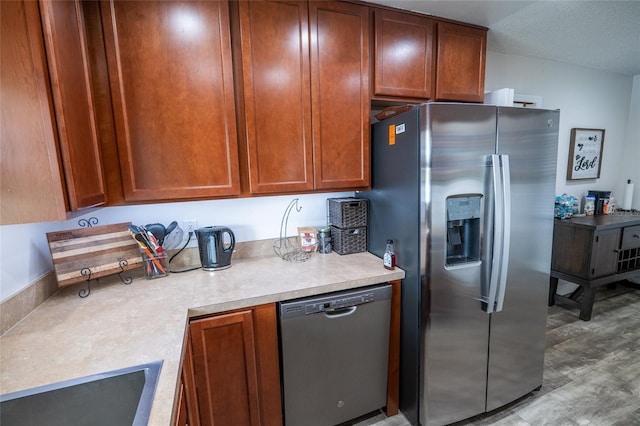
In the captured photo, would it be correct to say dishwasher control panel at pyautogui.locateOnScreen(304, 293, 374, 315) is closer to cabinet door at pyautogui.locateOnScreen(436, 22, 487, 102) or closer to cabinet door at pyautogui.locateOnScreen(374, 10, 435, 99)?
cabinet door at pyautogui.locateOnScreen(374, 10, 435, 99)

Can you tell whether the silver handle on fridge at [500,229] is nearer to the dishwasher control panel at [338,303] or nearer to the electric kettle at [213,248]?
the dishwasher control panel at [338,303]

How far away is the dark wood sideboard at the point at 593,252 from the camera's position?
8.35ft

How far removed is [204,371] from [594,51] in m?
3.82

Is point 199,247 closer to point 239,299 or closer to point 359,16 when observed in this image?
point 239,299

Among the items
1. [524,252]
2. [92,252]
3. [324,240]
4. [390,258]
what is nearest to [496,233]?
[524,252]

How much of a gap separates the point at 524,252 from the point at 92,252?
2250 millimetres

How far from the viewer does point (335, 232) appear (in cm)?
190

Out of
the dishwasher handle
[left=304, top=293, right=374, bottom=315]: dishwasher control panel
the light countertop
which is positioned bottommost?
the dishwasher handle

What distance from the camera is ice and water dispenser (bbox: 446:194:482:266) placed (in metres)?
1.42

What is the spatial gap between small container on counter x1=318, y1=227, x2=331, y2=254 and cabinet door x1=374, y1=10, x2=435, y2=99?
927 mm

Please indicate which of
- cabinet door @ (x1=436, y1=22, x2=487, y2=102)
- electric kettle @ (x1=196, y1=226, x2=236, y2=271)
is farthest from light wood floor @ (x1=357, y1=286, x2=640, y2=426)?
cabinet door @ (x1=436, y1=22, x2=487, y2=102)

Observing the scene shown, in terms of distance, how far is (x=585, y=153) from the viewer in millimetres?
3008

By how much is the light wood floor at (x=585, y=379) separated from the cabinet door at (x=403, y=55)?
1990 mm

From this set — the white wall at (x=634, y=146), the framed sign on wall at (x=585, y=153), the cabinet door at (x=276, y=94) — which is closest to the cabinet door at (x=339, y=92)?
the cabinet door at (x=276, y=94)
